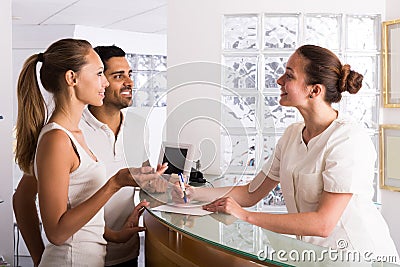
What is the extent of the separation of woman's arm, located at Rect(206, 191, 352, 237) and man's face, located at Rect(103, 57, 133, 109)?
0.70 metres

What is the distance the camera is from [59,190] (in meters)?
1.91

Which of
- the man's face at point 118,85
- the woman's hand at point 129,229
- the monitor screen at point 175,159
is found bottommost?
the woman's hand at point 129,229

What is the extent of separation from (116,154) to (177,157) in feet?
0.80

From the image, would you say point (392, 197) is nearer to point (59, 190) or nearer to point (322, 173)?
point (322, 173)

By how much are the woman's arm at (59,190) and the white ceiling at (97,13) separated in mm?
4180

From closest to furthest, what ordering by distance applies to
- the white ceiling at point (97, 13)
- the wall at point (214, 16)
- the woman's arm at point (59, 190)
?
the woman's arm at point (59, 190) → the wall at point (214, 16) → the white ceiling at point (97, 13)

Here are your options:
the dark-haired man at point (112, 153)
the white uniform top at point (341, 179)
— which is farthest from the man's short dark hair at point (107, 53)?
the white uniform top at point (341, 179)

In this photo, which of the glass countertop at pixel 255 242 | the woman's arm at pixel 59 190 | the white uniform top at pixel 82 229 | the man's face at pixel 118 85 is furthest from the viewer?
the man's face at pixel 118 85

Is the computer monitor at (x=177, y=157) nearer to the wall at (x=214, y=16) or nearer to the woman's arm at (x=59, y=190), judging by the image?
the woman's arm at (x=59, y=190)

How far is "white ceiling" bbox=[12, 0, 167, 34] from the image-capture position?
6184 millimetres

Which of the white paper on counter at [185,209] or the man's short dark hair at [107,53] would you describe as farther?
the man's short dark hair at [107,53]

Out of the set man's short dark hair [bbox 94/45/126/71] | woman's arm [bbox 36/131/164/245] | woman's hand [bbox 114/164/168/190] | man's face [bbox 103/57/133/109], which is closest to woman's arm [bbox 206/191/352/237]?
woman's hand [bbox 114/164/168/190]

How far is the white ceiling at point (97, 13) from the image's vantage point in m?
6.18

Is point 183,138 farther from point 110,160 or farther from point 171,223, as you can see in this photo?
point 171,223
